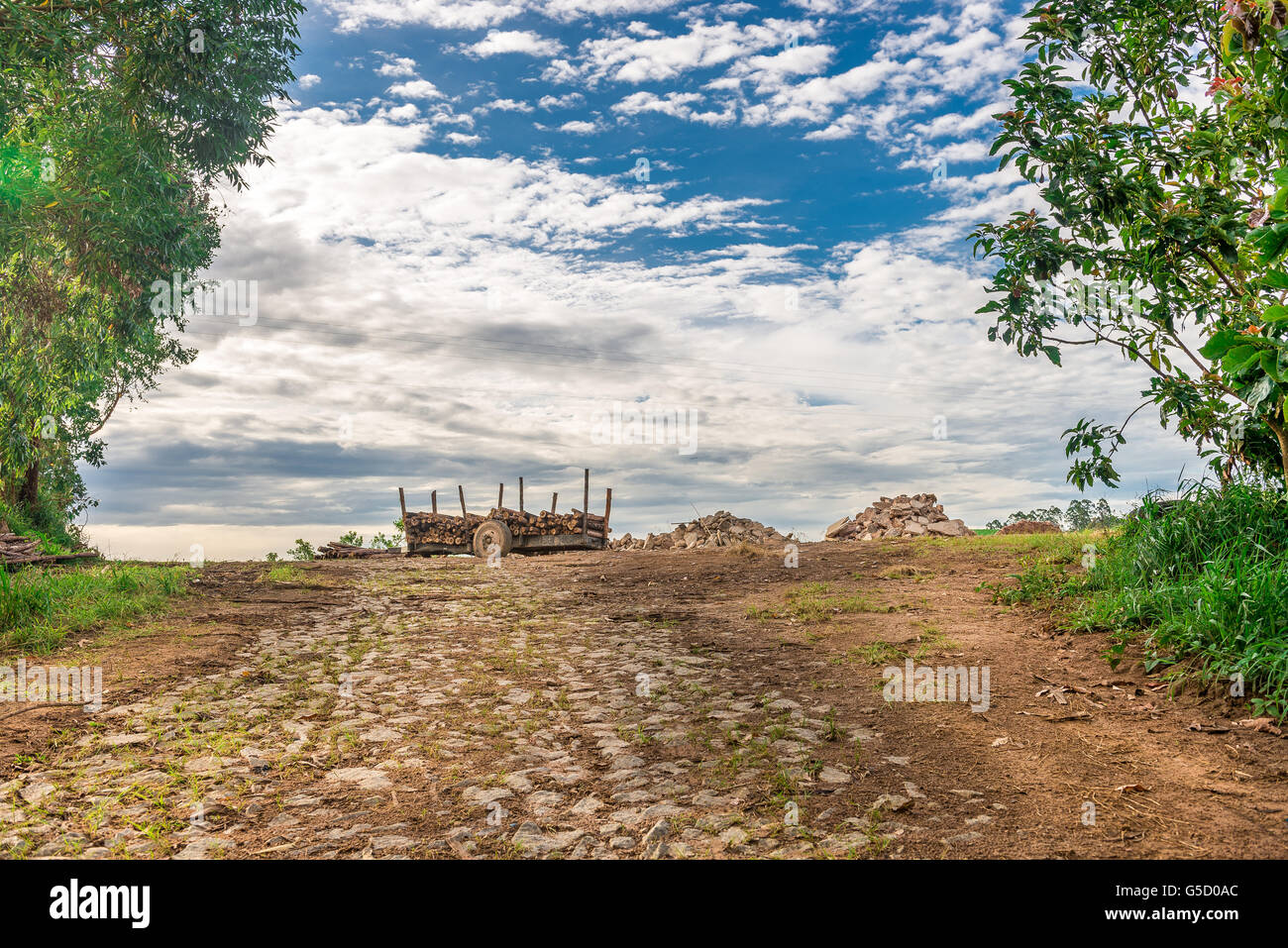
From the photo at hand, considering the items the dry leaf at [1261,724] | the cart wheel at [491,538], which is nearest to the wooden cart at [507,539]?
the cart wheel at [491,538]

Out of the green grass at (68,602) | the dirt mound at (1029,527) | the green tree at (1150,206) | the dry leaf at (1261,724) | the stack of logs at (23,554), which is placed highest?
the green tree at (1150,206)

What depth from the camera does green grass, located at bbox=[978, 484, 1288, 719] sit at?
551cm

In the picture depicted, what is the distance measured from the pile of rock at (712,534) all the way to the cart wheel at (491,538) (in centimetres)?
404

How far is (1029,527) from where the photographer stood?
18.0 meters

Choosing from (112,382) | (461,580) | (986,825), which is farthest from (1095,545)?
(112,382)

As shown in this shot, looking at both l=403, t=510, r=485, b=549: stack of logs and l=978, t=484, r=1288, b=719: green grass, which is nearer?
l=978, t=484, r=1288, b=719: green grass

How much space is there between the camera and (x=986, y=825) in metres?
3.83

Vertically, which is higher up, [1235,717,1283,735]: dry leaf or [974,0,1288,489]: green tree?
[974,0,1288,489]: green tree

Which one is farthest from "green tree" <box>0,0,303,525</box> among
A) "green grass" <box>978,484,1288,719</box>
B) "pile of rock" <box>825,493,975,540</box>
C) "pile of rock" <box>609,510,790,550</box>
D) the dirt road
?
"pile of rock" <box>825,493,975,540</box>

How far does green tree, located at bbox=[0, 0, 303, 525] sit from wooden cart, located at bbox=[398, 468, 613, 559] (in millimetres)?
9682

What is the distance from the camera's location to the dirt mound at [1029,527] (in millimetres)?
17766

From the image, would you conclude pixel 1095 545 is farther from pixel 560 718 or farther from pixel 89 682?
pixel 89 682

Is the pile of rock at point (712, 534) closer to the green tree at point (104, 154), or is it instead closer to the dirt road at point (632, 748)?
the dirt road at point (632, 748)

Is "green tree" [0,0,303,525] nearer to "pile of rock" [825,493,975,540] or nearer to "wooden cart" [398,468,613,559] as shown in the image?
"wooden cart" [398,468,613,559]
